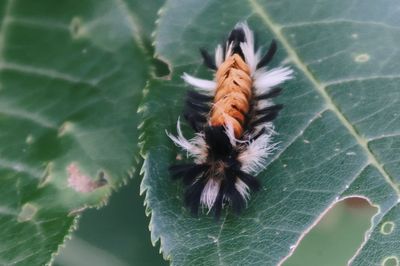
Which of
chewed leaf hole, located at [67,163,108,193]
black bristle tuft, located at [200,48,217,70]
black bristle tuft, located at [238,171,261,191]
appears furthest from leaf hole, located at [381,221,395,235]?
chewed leaf hole, located at [67,163,108,193]

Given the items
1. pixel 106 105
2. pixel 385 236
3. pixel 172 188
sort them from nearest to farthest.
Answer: pixel 385 236 → pixel 172 188 → pixel 106 105

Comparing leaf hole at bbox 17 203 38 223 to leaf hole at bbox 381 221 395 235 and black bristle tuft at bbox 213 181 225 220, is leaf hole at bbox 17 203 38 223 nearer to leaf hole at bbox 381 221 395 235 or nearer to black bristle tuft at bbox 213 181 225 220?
black bristle tuft at bbox 213 181 225 220

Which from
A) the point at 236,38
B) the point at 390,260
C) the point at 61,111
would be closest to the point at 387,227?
the point at 390,260

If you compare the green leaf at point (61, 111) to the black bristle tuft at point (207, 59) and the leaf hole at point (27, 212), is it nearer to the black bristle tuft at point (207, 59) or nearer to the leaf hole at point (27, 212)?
the leaf hole at point (27, 212)

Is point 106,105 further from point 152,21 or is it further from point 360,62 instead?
point 360,62

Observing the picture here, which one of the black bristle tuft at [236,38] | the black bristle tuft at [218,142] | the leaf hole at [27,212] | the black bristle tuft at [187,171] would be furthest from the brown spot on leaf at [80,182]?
the black bristle tuft at [236,38]

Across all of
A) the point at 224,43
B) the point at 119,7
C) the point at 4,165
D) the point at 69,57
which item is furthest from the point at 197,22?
the point at 4,165

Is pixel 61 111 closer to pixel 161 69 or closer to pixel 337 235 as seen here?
pixel 161 69
